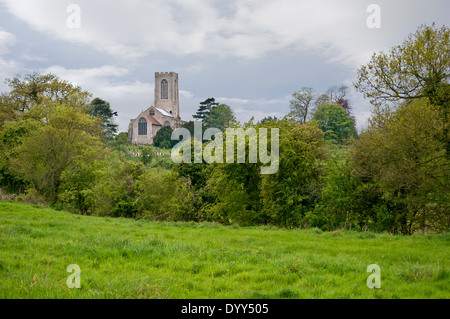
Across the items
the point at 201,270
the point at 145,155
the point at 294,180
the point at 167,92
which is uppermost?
the point at 167,92

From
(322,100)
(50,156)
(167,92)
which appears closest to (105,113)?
(167,92)

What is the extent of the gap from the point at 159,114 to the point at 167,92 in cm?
1741

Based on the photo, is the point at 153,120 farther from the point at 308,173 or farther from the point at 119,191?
the point at 308,173

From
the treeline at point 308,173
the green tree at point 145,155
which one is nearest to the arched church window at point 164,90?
the green tree at point 145,155

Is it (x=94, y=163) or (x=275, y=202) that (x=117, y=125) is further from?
(x=275, y=202)

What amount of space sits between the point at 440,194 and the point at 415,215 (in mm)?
2390

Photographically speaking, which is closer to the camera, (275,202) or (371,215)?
(371,215)

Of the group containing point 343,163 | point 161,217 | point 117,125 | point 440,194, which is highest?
point 117,125

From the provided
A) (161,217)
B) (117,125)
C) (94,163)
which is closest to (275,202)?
(161,217)

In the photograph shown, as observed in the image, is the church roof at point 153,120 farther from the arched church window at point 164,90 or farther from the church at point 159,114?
the arched church window at point 164,90

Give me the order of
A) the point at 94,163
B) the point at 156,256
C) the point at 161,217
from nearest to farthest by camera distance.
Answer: the point at 156,256 → the point at 161,217 → the point at 94,163

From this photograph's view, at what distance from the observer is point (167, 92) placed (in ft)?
425

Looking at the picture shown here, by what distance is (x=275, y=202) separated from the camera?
19.6 meters
